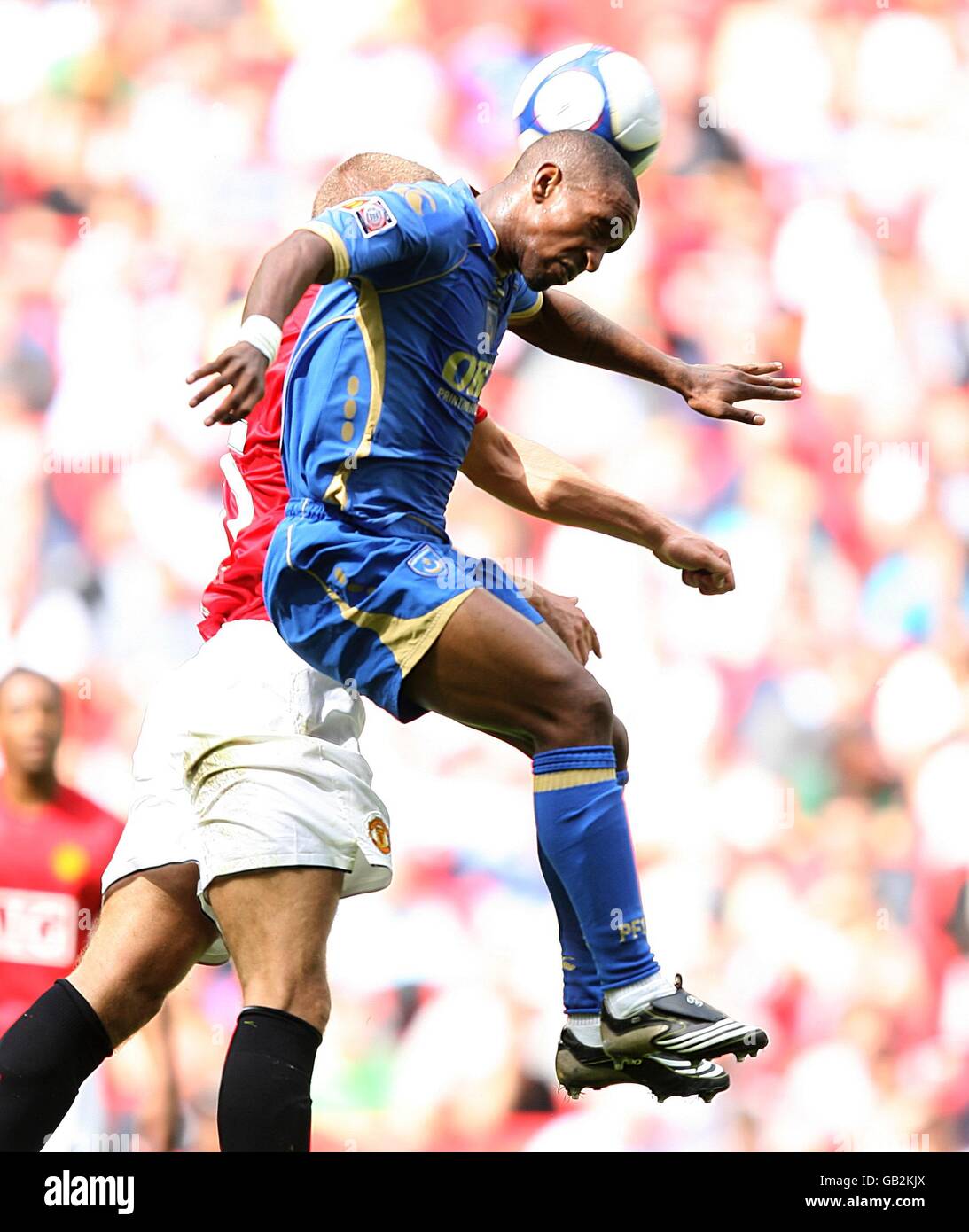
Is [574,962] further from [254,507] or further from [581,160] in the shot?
[581,160]

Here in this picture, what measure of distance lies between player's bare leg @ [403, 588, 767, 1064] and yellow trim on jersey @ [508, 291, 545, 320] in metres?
0.59

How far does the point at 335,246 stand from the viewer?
71.4 inches

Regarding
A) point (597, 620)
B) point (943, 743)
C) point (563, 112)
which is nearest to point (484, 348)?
point (563, 112)

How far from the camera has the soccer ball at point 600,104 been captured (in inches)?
83.8

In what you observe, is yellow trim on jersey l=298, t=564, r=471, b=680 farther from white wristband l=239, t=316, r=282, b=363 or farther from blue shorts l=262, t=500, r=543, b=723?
white wristband l=239, t=316, r=282, b=363

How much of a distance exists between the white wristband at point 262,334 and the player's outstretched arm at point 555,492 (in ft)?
2.46

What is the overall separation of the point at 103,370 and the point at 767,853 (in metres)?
2.26

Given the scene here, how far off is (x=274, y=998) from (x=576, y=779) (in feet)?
1.64

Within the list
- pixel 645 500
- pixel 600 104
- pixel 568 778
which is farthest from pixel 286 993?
pixel 645 500

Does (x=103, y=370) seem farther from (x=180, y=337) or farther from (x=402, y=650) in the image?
(x=402, y=650)

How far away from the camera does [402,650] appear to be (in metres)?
1.90

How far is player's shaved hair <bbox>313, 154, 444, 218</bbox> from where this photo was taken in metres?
2.53

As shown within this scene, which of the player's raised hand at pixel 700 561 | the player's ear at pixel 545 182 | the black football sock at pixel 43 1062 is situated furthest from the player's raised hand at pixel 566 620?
the black football sock at pixel 43 1062

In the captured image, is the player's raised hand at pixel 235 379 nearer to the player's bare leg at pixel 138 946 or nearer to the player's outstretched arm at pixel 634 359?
the player's outstretched arm at pixel 634 359
